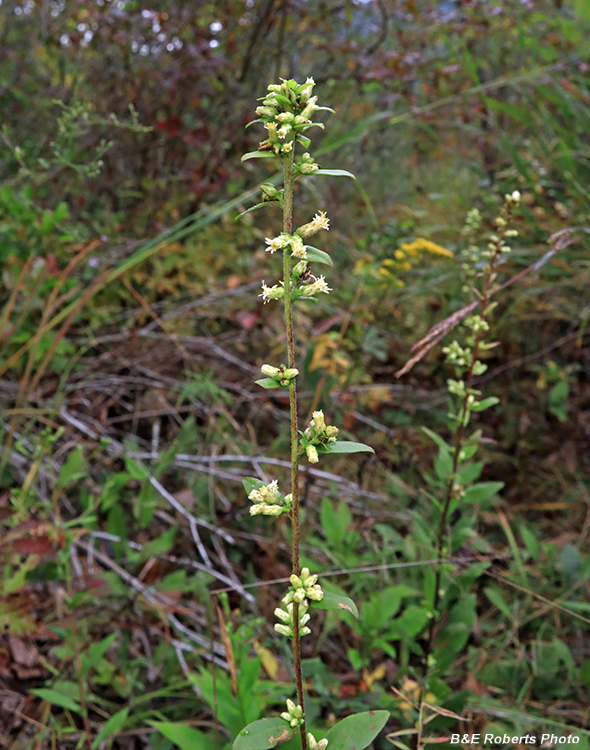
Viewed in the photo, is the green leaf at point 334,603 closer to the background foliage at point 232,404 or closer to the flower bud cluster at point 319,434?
the flower bud cluster at point 319,434

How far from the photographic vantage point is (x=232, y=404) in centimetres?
276

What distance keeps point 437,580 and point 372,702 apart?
0.37m

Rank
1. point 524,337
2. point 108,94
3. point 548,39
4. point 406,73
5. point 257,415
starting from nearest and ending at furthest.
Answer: point 257,415
point 524,337
point 108,94
point 406,73
point 548,39

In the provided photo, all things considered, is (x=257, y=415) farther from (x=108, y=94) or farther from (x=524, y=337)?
(x=108, y=94)

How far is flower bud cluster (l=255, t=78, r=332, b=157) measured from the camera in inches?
36.4

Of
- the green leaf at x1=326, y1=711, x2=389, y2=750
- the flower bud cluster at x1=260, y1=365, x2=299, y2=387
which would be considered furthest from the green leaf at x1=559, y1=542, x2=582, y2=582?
the flower bud cluster at x1=260, y1=365, x2=299, y2=387

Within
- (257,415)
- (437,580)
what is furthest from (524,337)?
(437,580)

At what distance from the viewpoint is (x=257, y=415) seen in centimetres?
281

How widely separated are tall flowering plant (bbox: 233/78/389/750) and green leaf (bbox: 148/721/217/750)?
441 mm

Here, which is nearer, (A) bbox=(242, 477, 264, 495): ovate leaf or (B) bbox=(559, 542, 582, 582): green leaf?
(A) bbox=(242, 477, 264, 495): ovate leaf

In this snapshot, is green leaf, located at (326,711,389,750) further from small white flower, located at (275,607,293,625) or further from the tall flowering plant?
small white flower, located at (275,607,293,625)

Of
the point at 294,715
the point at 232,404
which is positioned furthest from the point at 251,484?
the point at 232,404

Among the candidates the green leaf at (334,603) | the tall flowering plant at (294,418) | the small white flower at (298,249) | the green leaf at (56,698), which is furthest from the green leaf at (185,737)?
the small white flower at (298,249)

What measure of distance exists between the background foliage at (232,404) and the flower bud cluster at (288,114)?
0.99m
